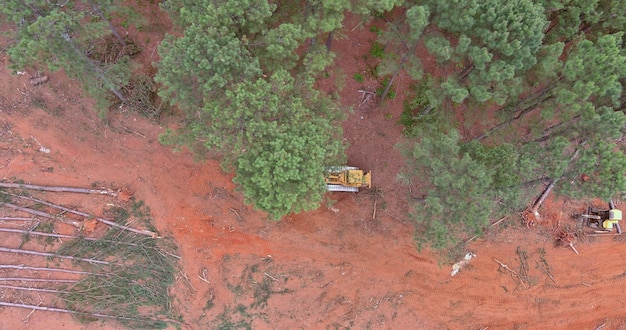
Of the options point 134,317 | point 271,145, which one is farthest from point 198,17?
A: point 134,317

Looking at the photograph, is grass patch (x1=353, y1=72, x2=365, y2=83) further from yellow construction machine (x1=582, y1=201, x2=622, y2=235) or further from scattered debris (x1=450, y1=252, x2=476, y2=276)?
yellow construction machine (x1=582, y1=201, x2=622, y2=235)

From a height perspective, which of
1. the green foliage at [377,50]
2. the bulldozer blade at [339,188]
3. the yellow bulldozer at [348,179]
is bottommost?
the bulldozer blade at [339,188]

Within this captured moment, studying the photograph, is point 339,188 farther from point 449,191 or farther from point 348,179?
point 449,191

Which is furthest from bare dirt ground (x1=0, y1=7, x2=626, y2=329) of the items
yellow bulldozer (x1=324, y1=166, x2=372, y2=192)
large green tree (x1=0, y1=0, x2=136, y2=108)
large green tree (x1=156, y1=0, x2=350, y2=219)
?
large green tree (x1=156, y1=0, x2=350, y2=219)

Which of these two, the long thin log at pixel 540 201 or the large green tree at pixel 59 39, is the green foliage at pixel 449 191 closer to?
the long thin log at pixel 540 201

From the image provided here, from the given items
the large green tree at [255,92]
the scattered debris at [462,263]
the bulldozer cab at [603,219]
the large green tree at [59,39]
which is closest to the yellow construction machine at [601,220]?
the bulldozer cab at [603,219]

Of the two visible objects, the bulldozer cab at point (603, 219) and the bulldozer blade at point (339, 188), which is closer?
the bulldozer blade at point (339, 188)

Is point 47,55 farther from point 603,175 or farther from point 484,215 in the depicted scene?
point 603,175
